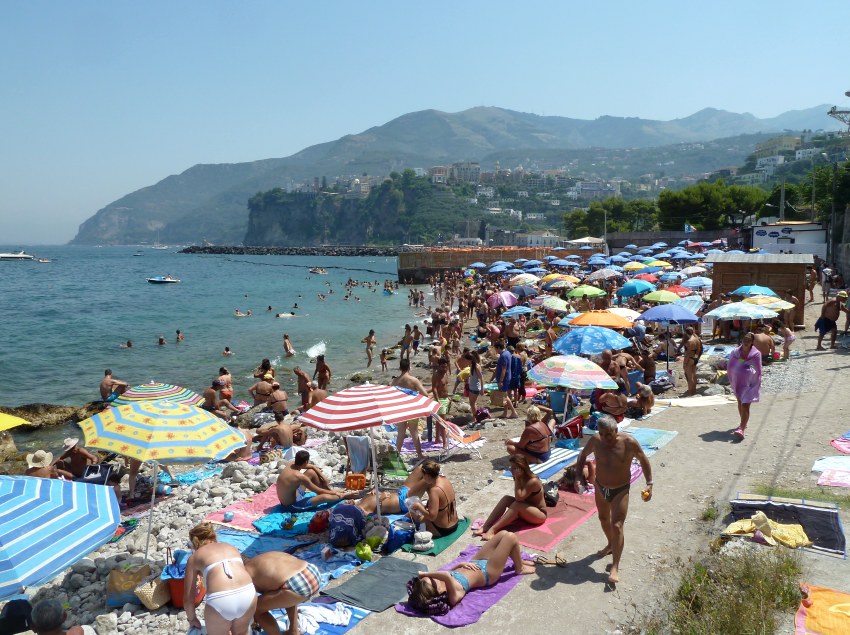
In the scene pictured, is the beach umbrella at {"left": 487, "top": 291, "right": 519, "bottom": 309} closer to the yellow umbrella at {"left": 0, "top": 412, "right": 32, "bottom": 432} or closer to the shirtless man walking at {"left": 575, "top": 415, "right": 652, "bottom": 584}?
the yellow umbrella at {"left": 0, "top": 412, "right": 32, "bottom": 432}

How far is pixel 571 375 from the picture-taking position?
8.49m

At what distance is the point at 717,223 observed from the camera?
62.3 metres

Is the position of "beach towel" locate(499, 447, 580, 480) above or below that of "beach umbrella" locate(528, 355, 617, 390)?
below

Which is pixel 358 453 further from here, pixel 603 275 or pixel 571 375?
pixel 603 275

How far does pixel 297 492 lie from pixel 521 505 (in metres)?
2.75

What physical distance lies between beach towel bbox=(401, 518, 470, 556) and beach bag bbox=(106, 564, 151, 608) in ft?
7.54

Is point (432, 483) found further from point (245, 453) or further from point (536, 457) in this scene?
point (245, 453)

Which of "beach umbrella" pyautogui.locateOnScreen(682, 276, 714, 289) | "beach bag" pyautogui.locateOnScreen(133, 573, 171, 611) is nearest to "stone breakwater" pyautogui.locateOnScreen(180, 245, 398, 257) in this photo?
"beach umbrella" pyautogui.locateOnScreen(682, 276, 714, 289)

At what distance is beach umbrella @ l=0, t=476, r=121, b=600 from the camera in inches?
165

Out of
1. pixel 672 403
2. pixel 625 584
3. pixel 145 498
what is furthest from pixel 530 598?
pixel 672 403

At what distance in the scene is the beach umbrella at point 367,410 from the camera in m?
6.16

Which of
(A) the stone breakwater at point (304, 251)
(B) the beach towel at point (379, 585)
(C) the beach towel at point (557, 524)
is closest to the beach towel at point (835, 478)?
(C) the beach towel at point (557, 524)

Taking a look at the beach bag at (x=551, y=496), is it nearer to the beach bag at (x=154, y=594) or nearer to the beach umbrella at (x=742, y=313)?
the beach bag at (x=154, y=594)

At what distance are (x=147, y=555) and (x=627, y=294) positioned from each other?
1442 cm
